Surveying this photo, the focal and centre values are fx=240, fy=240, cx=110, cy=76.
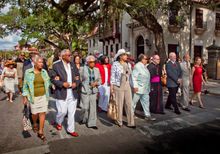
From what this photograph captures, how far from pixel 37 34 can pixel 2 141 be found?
23839 millimetres

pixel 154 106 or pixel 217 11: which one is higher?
pixel 217 11

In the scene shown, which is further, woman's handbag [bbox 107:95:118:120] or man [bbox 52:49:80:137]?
woman's handbag [bbox 107:95:118:120]

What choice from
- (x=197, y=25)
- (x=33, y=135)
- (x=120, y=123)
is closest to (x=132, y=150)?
(x=120, y=123)

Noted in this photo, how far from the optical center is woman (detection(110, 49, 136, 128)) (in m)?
5.82

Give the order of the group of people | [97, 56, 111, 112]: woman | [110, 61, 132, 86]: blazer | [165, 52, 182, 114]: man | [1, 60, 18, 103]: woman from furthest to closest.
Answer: [1, 60, 18, 103]: woman < [97, 56, 111, 112]: woman < [165, 52, 182, 114]: man < [110, 61, 132, 86]: blazer < the group of people

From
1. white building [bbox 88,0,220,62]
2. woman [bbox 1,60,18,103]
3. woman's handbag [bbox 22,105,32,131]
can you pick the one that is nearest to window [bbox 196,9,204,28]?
white building [bbox 88,0,220,62]

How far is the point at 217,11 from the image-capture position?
2662 cm

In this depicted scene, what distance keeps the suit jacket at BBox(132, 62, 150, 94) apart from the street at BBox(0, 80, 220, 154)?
2.91 feet

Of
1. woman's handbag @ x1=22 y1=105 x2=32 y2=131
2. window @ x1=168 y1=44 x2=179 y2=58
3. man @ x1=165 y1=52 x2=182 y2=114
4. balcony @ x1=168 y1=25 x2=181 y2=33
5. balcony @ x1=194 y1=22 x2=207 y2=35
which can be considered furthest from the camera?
balcony @ x1=194 y1=22 x2=207 y2=35

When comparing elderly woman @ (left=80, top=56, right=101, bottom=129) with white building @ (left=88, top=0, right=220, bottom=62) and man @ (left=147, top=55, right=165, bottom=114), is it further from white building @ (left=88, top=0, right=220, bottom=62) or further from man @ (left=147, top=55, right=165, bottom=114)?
white building @ (left=88, top=0, right=220, bottom=62)

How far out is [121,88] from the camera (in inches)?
229

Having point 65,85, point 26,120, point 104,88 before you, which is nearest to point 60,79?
point 65,85

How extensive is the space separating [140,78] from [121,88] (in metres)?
0.81

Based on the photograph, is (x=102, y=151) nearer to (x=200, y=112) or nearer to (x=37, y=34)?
(x=200, y=112)
